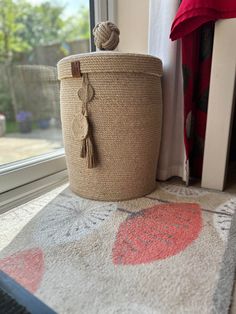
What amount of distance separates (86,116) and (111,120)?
0.26 feet

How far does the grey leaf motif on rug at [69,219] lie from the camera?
578 mm

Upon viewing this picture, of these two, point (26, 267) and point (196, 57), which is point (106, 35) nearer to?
point (196, 57)

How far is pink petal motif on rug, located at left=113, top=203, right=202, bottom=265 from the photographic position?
1.68 ft

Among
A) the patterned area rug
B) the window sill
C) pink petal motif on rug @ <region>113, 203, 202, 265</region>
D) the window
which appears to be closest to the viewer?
the patterned area rug

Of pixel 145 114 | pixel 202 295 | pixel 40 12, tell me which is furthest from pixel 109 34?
pixel 202 295

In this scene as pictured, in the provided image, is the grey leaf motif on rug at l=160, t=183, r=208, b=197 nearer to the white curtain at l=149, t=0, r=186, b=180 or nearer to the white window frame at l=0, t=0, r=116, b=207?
the white curtain at l=149, t=0, r=186, b=180

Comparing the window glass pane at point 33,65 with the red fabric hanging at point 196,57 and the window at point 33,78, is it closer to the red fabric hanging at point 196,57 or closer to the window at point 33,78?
the window at point 33,78

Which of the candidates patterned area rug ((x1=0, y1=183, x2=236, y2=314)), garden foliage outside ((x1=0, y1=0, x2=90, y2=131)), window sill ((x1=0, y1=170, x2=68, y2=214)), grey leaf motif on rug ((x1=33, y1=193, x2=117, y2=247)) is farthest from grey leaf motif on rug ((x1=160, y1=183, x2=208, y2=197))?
garden foliage outside ((x1=0, y1=0, x2=90, y2=131))

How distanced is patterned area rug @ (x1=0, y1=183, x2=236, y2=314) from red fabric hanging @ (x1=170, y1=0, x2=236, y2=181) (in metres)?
0.27

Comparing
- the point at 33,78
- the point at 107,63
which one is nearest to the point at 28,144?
the point at 33,78

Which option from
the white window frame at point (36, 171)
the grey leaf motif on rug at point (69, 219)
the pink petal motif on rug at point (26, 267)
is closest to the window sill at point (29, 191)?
the white window frame at point (36, 171)

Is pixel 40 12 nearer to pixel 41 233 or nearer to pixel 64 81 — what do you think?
pixel 64 81

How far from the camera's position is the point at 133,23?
1040 millimetres

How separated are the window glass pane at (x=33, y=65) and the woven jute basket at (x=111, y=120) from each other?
339 millimetres
